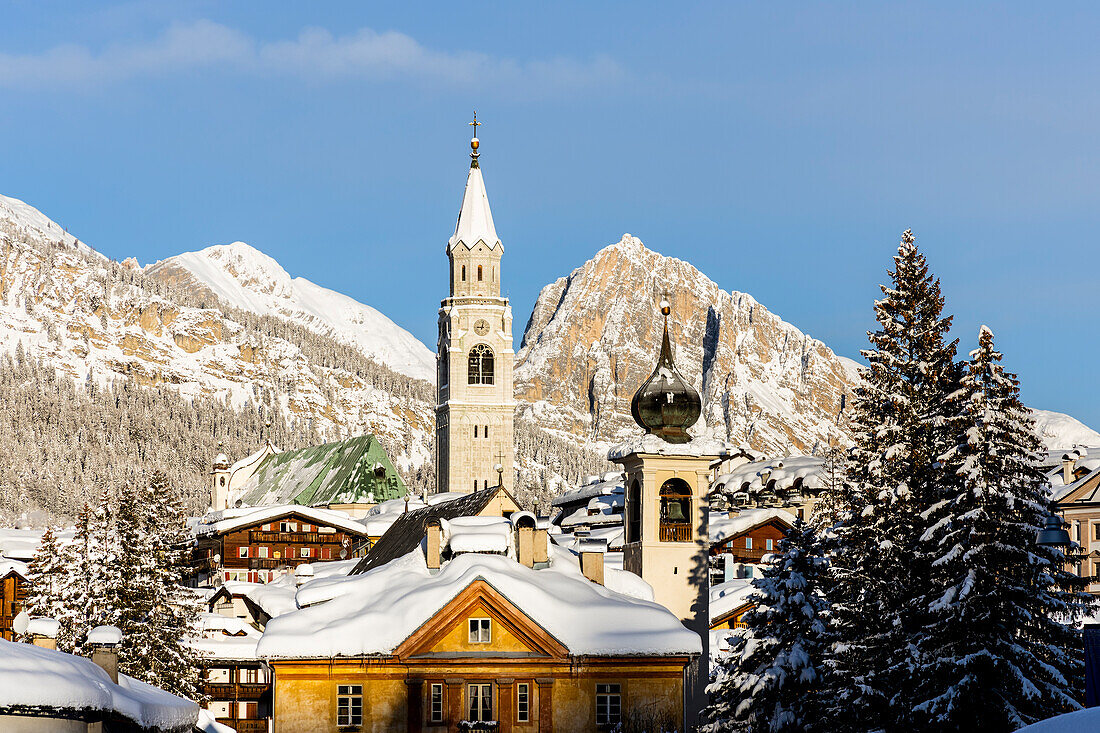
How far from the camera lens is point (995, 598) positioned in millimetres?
31172

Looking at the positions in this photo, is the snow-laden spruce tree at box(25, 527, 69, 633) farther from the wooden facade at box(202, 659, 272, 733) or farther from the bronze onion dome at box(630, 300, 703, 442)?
the bronze onion dome at box(630, 300, 703, 442)

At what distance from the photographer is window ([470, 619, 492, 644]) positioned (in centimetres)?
4297

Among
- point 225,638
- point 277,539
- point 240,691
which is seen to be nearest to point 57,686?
point 240,691

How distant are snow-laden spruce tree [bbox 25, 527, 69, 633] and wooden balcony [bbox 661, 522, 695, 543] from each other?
19204 millimetres

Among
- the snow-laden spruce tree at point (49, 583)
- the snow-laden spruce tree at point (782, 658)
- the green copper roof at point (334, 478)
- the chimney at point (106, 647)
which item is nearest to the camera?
the chimney at point (106, 647)

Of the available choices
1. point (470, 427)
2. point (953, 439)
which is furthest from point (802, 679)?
point (470, 427)

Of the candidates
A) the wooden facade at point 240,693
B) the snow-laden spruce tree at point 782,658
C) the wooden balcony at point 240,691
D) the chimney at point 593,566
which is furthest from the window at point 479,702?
the wooden balcony at point 240,691

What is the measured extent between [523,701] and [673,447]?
12287 millimetres

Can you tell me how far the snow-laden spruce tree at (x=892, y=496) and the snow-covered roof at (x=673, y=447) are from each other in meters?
13.3

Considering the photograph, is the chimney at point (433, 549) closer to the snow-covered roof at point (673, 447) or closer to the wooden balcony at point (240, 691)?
the snow-covered roof at point (673, 447)

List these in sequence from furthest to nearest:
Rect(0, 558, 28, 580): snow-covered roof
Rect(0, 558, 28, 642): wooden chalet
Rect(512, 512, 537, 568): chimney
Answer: Rect(0, 558, 28, 580): snow-covered roof < Rect(0, 558, 28, 642): wooden chalet < Rect(512, 512, 537, 568): chimney

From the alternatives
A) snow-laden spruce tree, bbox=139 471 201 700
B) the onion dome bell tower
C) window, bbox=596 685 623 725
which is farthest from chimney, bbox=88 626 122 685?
the onion dome bell tower

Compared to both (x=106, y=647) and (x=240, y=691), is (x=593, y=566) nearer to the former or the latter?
(x=106, y=647)

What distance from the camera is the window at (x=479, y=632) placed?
43.0 meters
